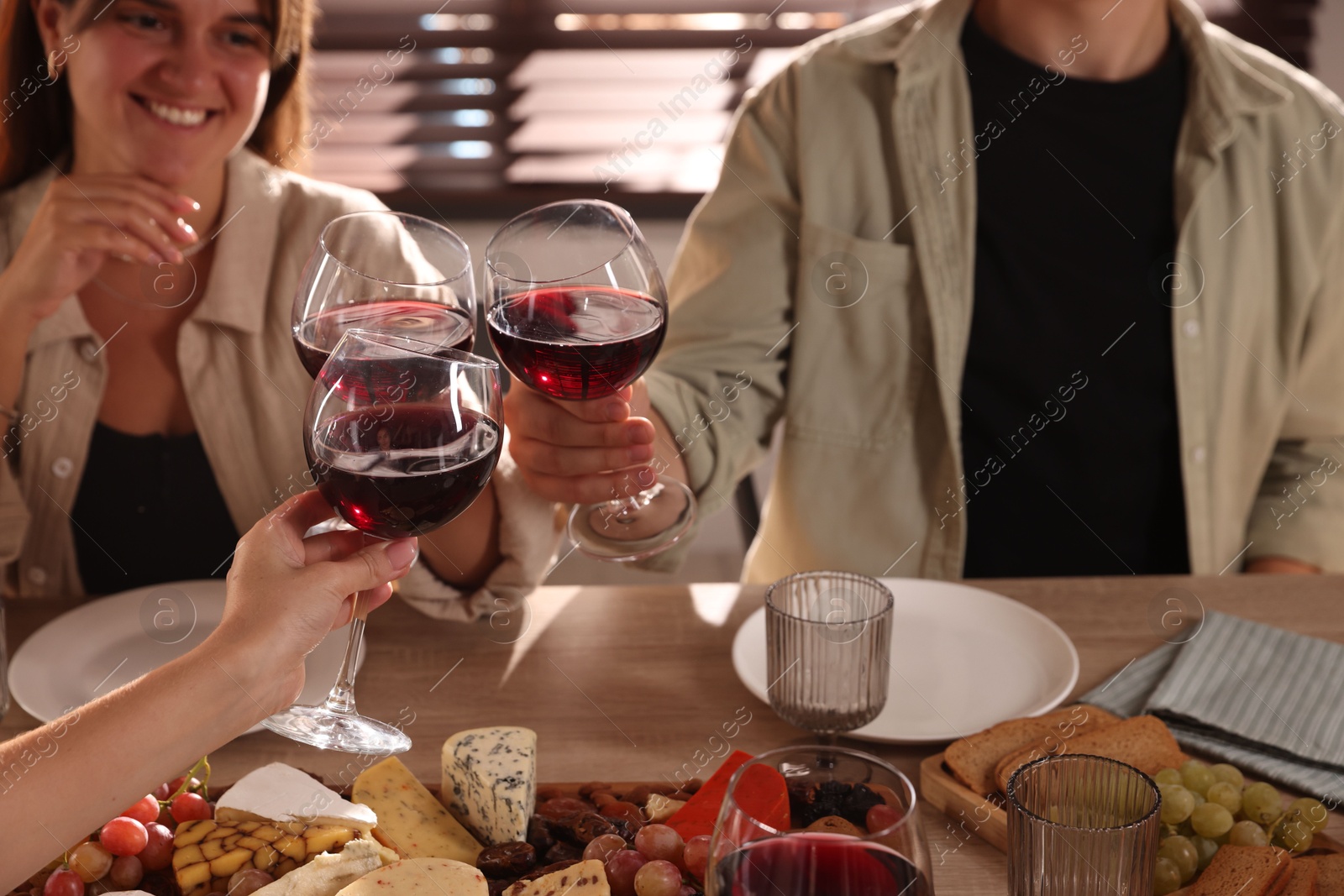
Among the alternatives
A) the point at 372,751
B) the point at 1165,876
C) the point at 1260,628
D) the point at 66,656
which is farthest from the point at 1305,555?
the point at 66,656

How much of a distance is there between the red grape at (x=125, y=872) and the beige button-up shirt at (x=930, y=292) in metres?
0.92

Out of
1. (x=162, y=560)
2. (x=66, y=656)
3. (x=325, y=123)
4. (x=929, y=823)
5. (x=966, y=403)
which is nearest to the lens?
(x=929, y=823)

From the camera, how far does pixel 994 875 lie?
0.85 m

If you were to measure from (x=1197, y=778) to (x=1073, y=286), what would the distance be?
2.90ft

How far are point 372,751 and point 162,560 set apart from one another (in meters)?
0.84

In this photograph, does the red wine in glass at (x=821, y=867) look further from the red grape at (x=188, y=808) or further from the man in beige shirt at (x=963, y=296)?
the man in beige shirt at (x=963, y=296)

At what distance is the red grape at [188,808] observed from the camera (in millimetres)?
854

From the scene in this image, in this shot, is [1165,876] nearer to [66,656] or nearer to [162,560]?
[66,656]

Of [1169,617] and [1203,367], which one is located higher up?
[1203,367]

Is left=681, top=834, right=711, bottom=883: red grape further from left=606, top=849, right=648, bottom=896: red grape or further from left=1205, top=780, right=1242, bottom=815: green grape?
left=1205, top=780, right=1242, bottom=815: green grape

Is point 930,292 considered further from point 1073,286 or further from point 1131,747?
point 1131,747

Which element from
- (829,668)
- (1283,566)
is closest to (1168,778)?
(829,668)

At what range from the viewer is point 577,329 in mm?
948

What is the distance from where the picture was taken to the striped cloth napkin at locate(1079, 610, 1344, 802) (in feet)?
3.24
